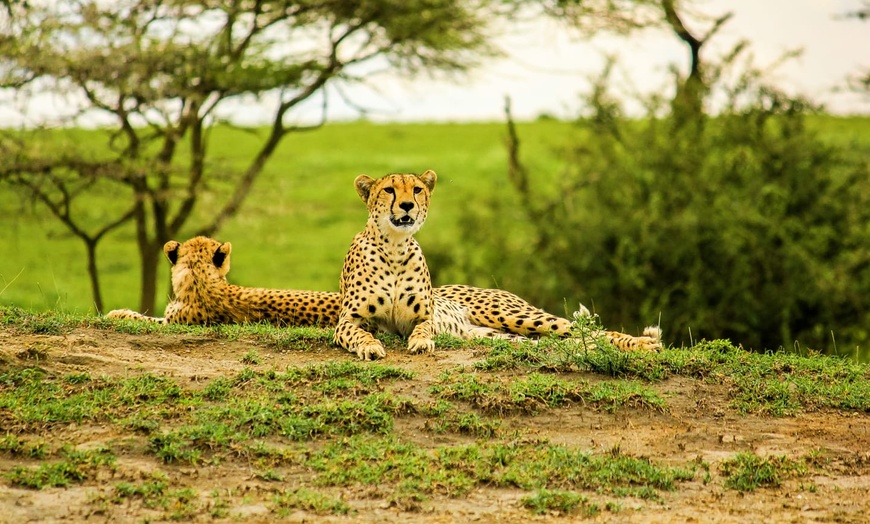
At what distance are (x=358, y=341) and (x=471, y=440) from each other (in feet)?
4.43

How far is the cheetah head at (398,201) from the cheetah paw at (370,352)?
2.64ft

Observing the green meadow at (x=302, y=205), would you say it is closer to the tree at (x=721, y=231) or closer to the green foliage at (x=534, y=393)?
the tree at (x=721, y=231)

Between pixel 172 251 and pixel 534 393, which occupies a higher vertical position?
pixel 172 251

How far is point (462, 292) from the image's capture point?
28.8 feet

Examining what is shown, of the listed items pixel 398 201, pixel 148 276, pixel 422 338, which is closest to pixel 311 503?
pixel 422 338

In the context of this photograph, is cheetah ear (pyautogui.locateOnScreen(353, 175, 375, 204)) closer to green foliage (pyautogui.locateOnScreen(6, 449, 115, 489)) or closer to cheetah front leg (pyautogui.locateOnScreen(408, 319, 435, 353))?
cheetah front leg (pyautogui.locateOnScreen(408, 319, 435, 353))

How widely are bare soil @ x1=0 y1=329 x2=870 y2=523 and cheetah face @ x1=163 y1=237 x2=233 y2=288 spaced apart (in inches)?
36.6

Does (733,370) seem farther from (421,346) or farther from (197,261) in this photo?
(197,261)

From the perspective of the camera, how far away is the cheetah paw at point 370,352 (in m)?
6.79

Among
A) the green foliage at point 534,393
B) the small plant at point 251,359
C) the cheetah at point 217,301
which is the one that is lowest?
the green foliage at point 534,393

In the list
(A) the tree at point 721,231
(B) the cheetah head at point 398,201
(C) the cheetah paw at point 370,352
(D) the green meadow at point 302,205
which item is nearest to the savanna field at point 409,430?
(C) the cheetah paw at point 370,352

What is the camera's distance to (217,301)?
8.09 meters

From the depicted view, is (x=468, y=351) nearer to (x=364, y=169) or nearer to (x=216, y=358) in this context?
(x=216, y=358)

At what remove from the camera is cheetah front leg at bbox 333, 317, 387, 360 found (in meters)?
6.82
